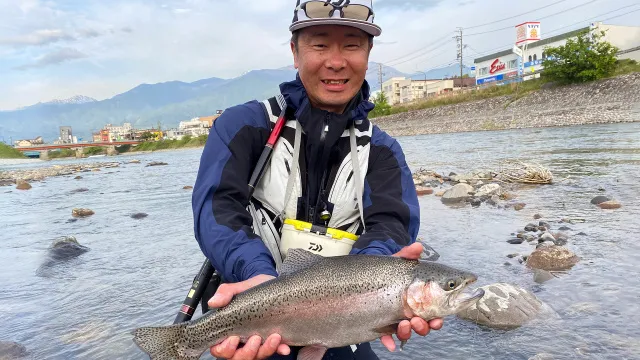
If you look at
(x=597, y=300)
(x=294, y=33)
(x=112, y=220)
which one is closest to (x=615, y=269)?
(x=597, y=300)

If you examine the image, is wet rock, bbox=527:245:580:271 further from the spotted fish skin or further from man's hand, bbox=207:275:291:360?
man's hand, bbox=207:275:291:360

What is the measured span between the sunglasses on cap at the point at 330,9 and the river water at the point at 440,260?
344cm

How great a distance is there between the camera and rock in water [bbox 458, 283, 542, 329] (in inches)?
202

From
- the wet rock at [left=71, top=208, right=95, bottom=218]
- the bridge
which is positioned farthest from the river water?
the bridge

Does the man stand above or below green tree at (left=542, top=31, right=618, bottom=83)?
Result: below

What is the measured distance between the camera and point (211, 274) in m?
3.64

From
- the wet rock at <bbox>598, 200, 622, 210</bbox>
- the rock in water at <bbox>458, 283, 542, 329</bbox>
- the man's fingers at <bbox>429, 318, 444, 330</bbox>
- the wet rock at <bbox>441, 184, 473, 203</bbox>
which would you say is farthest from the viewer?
the wet rock at <bbox>441, 184, 473, 203</bbox>

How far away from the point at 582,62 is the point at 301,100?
181ft

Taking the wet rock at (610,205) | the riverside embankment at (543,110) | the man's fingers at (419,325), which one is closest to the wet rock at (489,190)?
the wet rock at (610,205)

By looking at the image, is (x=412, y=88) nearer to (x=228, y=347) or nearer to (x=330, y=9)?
(x=330, y=9)

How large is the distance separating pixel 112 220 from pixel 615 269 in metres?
13.1

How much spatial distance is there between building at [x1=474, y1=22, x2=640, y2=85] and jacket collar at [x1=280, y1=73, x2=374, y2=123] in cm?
6623

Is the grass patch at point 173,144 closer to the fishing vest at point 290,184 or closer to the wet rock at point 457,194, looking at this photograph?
the wet rock at point 457,194

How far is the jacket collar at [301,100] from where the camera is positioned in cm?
355
